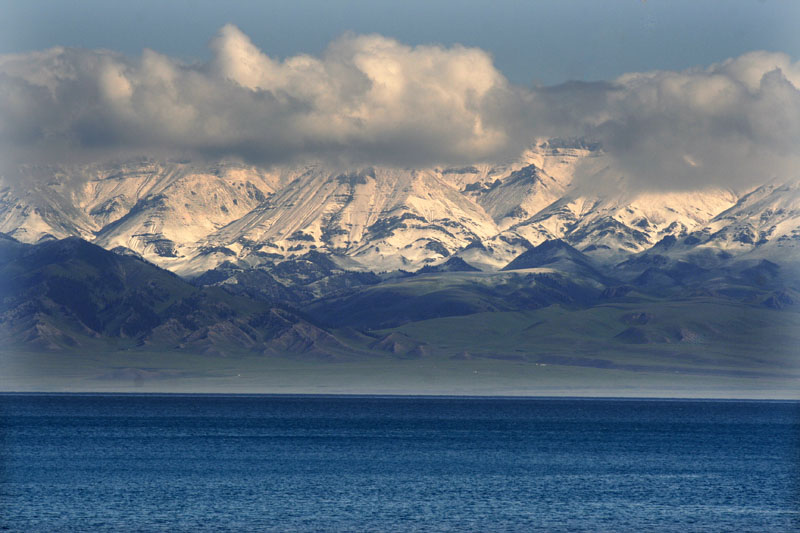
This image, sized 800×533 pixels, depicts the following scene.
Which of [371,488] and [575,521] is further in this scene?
[371,488]

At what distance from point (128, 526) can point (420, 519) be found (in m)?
26.4

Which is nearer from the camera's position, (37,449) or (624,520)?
(624,520)

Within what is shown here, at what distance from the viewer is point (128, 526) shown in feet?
369

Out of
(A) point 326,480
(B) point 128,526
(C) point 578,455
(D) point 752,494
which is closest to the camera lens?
(B) point 128,526

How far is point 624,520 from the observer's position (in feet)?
389

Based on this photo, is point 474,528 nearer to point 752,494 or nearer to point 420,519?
point 420,519

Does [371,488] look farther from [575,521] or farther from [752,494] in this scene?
[752,494]

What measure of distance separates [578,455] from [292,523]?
83.3 meters

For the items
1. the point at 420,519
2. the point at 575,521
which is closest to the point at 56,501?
the point at 420,519

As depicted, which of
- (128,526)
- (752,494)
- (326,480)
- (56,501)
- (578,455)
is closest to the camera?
(128,526)

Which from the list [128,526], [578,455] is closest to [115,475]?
[128,526]

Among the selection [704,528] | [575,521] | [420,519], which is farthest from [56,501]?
[704,528]

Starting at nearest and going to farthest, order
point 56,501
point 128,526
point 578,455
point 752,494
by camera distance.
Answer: point 128,526
point 56,501
point 752,494
point 578,455

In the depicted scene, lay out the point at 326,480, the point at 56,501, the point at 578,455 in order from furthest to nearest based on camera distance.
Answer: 1. the point at 578,455
2. the point at 326,480
3. the point at 56,501
